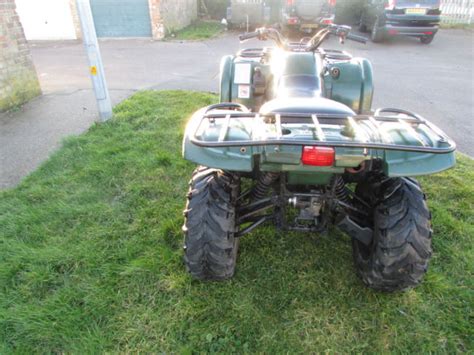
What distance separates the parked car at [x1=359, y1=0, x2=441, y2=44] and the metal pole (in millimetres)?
9036

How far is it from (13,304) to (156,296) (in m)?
0.92

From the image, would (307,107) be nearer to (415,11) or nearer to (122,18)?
(415,11)

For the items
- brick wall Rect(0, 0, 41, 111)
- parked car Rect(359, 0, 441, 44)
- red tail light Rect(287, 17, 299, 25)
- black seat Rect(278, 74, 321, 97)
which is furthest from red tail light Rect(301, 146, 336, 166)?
red tail light Rect(287, 17, 299, 25)

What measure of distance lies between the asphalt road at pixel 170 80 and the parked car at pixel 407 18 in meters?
0.40

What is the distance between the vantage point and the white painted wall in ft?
42.2

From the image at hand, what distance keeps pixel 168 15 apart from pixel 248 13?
2.94 m

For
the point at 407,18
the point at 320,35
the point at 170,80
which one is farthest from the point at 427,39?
the point at 320,35

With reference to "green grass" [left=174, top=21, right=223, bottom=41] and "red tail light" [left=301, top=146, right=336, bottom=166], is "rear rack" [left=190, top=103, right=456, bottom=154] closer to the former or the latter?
"red tail light" [left=301, top=146, right=336, bottom=166]

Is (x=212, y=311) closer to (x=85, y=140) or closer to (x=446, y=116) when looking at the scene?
(x=85, y=140)

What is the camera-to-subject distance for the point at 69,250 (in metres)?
2.66

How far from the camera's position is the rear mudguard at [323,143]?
1.53 metres

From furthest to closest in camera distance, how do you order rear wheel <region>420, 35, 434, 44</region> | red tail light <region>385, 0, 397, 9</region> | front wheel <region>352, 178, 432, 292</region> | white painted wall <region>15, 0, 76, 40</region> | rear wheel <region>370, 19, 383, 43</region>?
white painted wall <region>15, 0, 76, 40</region> → rear wheel <region>370, 19, 383, 43</region> → rear wheel <region>420, 35, 434, 44</region> → red tail light <region>385, 0, 397, 9</region> → front wheel <region>352, 178, 432, 292</region>

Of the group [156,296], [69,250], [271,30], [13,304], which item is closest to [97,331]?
[156,296]

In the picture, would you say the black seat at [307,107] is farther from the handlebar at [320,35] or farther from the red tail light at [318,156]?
the handlebar at [320,35]
